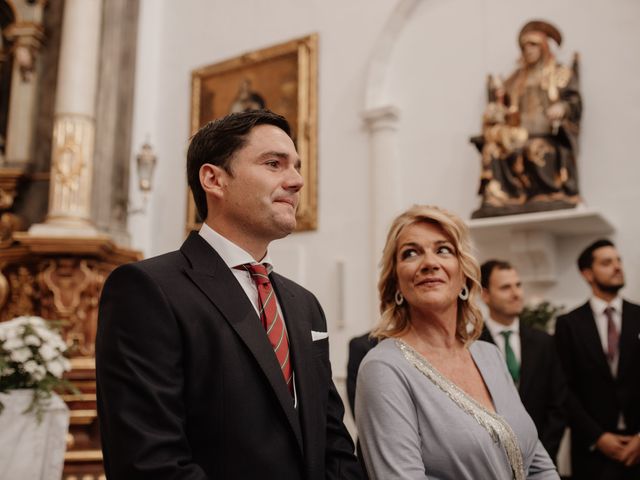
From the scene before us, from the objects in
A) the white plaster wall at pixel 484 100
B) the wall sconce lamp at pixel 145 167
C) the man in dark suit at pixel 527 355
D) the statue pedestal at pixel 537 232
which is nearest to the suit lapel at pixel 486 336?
the man in dark suit at pixel 527 355

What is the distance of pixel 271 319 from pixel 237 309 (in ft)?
0.50

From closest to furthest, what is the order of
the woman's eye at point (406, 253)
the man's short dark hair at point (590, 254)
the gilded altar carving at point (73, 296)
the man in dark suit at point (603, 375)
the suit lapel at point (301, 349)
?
the suit lapel at point (301, 349) → the woman's eye at point (406, 253) → the man in dark suit at point (603, 375) → the man's short dark hair at point (590, 254) → the gilded altar carving at point (73, 296)

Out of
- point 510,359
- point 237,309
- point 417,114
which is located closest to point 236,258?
point 237,309

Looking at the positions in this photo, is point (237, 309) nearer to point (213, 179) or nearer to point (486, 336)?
point (213, 179)

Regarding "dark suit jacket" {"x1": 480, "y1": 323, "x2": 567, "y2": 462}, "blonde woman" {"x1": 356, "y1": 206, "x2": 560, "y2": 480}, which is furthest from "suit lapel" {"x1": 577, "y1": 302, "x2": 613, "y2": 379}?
"blonde woman" {"x1": 356, "y1": 206, "x2": 560, "y2": 480}

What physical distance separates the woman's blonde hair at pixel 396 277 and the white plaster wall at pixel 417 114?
3892mm

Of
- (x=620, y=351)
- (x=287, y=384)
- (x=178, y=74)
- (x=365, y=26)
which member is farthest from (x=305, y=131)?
(x=287, y=384)

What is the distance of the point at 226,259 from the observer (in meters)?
2.10

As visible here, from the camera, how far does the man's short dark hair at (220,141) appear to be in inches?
84.5

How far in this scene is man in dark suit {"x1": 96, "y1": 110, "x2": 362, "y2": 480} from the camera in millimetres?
1737

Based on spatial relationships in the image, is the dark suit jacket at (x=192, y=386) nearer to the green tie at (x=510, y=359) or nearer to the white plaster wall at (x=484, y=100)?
the green tie at (x=510, y=359)

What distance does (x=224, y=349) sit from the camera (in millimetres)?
1869

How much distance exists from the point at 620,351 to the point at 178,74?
23.6 ft

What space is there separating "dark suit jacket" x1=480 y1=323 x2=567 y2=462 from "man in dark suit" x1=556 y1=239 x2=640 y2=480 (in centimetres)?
41
